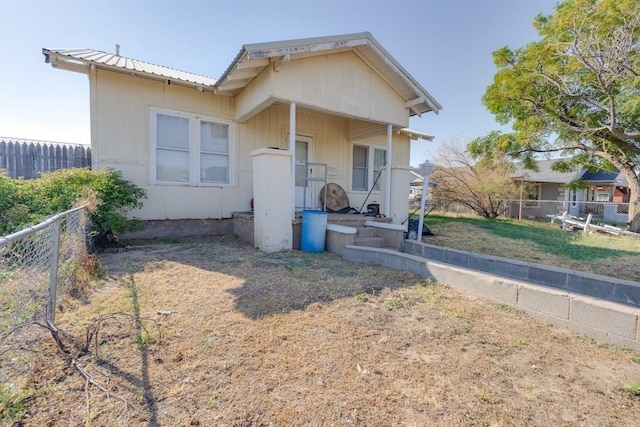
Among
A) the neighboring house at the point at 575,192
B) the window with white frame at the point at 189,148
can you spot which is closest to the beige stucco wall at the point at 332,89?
the window with white frame at the point at 189,148

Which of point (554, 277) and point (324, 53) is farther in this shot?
point (324, 53)

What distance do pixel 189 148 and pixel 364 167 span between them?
5.58m

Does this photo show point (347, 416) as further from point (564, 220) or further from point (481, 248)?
A: point (564, 220)

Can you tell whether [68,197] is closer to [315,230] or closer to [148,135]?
[148,135]

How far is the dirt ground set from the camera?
1.63 metres

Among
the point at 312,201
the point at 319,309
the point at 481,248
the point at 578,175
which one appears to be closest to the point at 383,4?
the point at 312,201

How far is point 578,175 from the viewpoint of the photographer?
21562 mm

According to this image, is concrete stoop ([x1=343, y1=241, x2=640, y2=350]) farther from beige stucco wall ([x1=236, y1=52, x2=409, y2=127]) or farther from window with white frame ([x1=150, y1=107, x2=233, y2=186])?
window with white frame ([x1=150, y1=107, x2=233, y2=186])

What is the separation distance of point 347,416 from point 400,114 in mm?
7471

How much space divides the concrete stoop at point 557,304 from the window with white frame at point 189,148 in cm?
548

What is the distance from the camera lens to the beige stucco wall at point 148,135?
19.8 feet

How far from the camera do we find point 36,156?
6.12 metres

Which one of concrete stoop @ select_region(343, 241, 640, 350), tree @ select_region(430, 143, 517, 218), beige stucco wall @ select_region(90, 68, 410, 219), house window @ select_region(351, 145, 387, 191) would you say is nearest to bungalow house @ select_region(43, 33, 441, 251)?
beige stucco wall @ select_region(90, 68, 410, 219)

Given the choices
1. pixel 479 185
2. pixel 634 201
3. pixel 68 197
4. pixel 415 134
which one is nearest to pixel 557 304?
pixel 68 197
